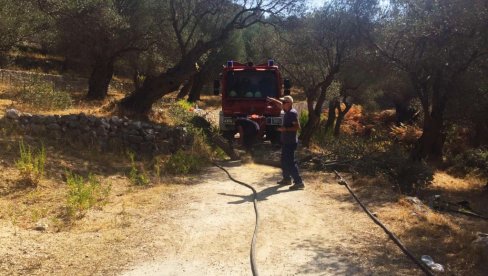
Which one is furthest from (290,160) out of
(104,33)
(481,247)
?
(104,33)

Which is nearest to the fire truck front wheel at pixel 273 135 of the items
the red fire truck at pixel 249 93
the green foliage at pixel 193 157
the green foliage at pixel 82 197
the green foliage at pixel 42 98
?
the red fire truck at pixel 249 93

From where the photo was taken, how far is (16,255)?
5000mm

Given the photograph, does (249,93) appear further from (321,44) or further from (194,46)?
(321,44)

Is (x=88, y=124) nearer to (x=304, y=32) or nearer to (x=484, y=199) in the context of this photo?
(x=484, y=199)

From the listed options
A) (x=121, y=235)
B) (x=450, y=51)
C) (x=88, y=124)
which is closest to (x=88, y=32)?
(x=88, y=124)

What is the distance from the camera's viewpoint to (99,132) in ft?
35.9

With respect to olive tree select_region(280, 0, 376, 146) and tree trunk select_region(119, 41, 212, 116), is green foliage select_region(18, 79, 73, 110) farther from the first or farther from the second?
olive tree select_region(280, 0, 376, 146)

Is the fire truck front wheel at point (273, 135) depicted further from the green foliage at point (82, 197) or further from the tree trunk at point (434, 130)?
the green foliage at point (82, 197)

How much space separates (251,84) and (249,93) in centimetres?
32

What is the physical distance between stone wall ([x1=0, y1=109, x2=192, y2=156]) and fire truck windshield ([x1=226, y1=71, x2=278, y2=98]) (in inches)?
124

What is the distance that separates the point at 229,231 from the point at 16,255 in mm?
2591

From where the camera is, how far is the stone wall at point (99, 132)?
998cm

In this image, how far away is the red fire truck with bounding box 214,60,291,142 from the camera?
14.5 m

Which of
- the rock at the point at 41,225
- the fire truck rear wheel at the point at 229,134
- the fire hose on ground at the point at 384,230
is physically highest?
the fire truck rear wheel at the point at 229,134
